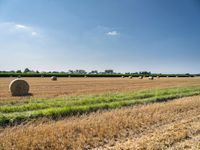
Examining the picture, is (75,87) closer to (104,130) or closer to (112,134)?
(104,130)

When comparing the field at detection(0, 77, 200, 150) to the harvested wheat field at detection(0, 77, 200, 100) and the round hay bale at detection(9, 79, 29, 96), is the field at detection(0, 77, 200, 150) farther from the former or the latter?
the round hay bale at detection(9, 79, 29, 96)

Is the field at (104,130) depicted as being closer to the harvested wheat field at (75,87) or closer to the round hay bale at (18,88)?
the harvested wheat field at (75,87)

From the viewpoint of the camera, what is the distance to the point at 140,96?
17828 millimetres

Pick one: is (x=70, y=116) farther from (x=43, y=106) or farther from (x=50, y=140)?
(x=50, y=140)

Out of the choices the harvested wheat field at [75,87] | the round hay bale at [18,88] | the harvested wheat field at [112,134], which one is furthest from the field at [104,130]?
the round hay bale at [18,88]

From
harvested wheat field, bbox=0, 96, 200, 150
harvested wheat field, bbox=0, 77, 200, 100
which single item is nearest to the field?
harvested wheat field, bbox=0, 96, 200, 150

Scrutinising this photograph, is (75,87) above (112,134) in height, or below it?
above

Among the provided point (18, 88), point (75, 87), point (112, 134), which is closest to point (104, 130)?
point (112, 134)

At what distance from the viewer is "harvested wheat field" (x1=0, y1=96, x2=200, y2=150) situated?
23.3 ft

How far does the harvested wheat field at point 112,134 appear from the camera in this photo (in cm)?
710

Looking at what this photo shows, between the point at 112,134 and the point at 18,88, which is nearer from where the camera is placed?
the point at 112,134

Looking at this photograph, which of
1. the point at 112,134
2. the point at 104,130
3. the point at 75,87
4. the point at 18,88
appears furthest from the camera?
the point at 75,87

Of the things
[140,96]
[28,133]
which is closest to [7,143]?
[28,133]

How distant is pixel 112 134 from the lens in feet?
26.9
